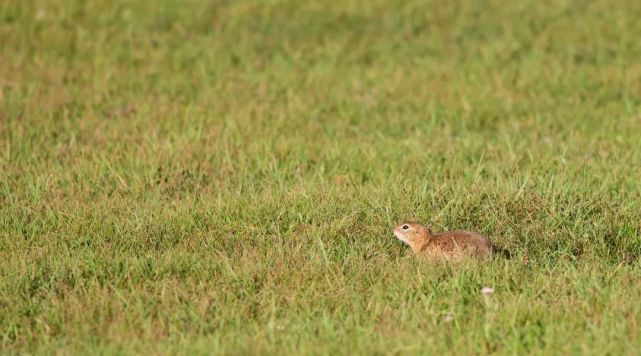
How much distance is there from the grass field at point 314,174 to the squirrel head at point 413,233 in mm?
145

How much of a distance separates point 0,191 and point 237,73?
377cm

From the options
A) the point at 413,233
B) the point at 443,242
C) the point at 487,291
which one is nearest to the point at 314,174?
the point at 413,233

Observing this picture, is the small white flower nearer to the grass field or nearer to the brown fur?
the grass field

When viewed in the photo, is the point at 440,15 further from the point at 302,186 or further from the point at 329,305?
the point at 329,305

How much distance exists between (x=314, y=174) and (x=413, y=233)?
1.75 m

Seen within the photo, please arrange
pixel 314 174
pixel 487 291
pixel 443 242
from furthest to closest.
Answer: pixel 314 174
pixel 443 242
pixel 487 291

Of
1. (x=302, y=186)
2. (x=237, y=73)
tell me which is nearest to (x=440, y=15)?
(x=237, y=73)

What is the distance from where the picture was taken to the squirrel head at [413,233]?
5977mm

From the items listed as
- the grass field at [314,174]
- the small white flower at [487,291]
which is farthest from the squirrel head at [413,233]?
the small white flower at [487,291]

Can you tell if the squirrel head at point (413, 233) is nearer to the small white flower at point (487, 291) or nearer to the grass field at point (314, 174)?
the grass field at point (314, 174)

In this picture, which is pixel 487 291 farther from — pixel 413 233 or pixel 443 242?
pixel 413 233

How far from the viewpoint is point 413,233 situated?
600cm

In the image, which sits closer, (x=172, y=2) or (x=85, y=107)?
(x=85, y=107)

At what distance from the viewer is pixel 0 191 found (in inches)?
284
